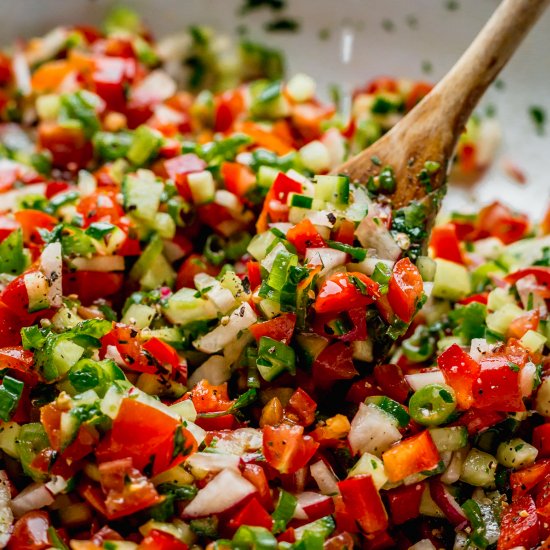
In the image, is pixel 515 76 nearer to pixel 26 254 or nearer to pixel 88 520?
pixel 26 254

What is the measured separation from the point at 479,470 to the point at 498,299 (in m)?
0.64

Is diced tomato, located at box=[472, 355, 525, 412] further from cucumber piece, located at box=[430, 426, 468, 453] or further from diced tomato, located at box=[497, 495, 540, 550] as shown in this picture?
diced tomato, located at box=[497, 495, 540, 550]

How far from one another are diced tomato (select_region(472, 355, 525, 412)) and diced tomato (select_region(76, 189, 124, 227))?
1221 millimetres

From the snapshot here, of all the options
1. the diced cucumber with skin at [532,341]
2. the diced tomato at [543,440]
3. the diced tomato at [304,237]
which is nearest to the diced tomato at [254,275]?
the diced tomato at [304,237]

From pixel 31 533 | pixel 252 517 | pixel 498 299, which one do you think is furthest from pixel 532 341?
pixel 31 533

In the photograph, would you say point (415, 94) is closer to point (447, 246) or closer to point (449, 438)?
point (447, 246)

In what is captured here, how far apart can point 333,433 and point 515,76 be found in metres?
2.21

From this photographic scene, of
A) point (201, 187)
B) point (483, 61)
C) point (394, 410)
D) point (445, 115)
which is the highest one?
point (483, 61)

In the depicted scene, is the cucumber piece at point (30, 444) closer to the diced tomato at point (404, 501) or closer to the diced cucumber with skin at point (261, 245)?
the diced cucumber with skin at point (261, 245)

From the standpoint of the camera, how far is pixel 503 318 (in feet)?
7.68

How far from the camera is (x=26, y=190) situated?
2.75 metres

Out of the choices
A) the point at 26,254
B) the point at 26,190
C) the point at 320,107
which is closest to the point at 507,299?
the point at 320,107

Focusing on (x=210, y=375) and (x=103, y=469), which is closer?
(x=103, y=469)

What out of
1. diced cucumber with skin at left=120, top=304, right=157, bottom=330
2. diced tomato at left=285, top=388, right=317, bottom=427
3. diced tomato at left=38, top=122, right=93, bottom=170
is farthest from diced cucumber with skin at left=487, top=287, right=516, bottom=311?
diced tomato at left=38, top=122, right=93, bottom=170
